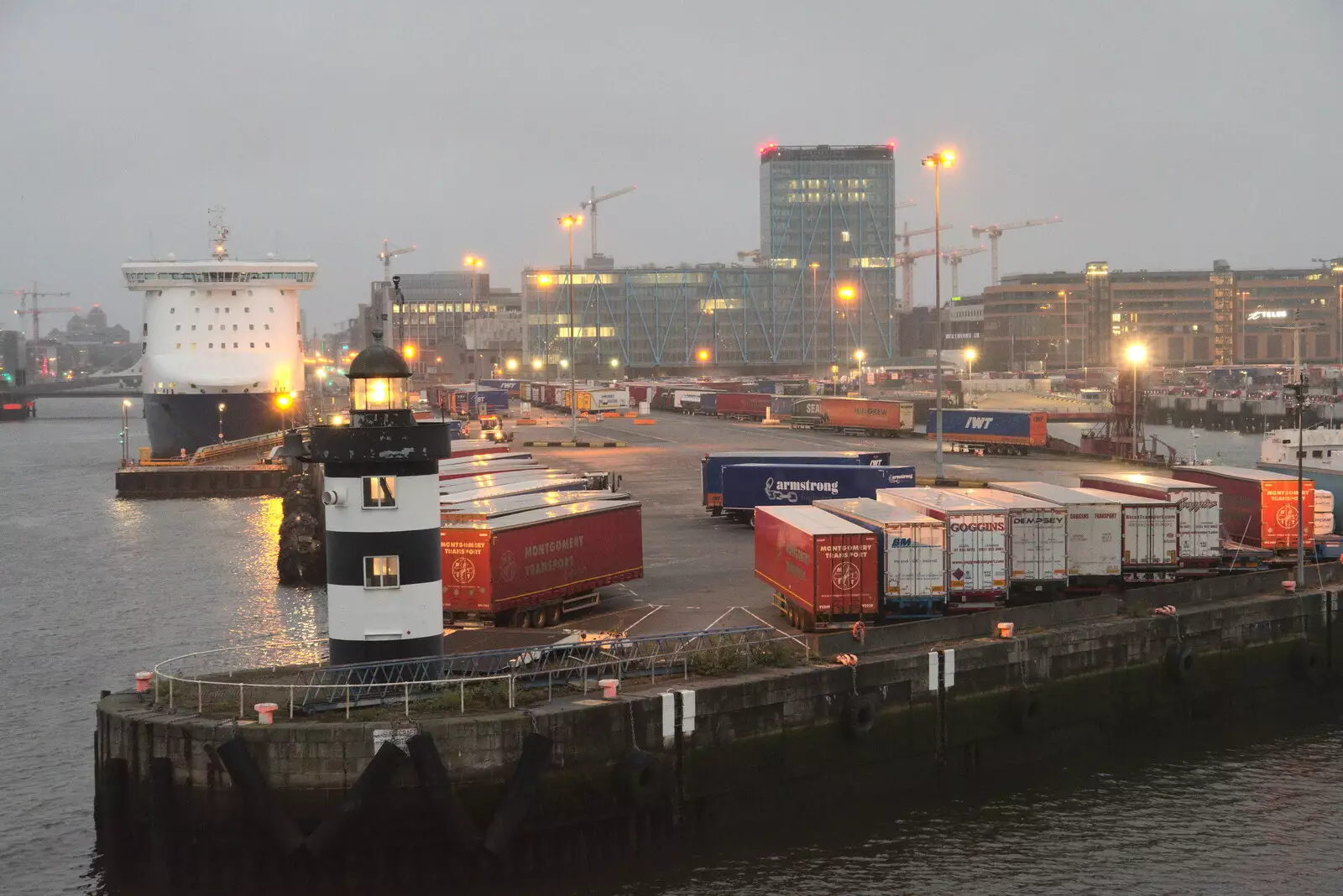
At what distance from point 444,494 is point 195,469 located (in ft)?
179

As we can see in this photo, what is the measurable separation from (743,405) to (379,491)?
116 meters

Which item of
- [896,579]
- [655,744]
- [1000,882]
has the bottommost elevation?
[1000,882]

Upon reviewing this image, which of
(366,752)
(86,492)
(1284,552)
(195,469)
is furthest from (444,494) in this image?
(86,492)

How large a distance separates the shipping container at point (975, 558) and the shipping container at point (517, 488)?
14.1m

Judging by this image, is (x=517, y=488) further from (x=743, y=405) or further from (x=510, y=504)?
(x=743, y=405)

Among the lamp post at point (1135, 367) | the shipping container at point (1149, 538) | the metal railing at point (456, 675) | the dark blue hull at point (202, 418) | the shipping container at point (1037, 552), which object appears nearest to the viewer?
the metal railing at point (456, 675)

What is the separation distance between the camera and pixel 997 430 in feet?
308

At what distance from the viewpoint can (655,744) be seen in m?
27.0

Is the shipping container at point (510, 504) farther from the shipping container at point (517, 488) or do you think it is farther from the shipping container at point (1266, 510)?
the shipping container at point (1266, 510)

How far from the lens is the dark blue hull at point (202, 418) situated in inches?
4126

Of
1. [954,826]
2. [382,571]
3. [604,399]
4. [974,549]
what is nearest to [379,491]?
[382,571]

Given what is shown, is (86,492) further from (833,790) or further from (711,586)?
(833,790)

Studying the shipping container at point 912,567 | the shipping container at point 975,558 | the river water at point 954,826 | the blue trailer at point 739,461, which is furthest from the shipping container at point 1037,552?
the blue trailer at point 739,461

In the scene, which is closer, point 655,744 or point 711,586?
point 655,744
